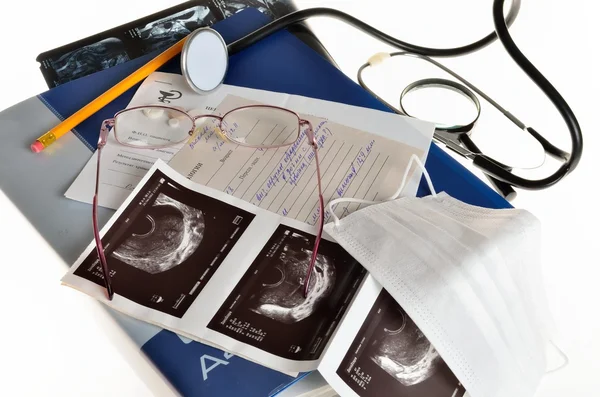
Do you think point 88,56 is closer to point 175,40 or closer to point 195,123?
point 175,40

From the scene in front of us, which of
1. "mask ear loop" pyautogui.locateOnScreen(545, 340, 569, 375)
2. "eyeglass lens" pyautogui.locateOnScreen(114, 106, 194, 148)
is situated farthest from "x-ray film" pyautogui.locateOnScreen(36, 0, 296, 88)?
"mask ear loop" pyautogui.locateOnScreen(545, 340, 569, 375)

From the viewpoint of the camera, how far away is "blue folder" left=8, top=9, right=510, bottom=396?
0.52 metres

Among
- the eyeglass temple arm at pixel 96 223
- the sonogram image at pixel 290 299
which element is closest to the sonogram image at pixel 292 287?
the sonogram image at pixel 290 299

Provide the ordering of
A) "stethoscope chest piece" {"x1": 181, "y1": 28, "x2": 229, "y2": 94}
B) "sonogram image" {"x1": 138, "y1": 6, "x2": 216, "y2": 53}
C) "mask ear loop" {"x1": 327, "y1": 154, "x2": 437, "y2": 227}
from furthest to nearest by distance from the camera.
A: "sonogram image" {"x1": 138, "y1": 6, "x2": 216, "y2": 53}
"stethoscope chest piece" {"x1": 181, "y1": 28, "x2": 229, "y2": 94}
"mask ear loop" {"x1": 327, "y1": 154, "x2": 437, "y2": 227}

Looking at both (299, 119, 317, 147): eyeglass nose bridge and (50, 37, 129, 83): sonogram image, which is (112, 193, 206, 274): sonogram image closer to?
(299, 119, 317, 147): eyeglass nose bridge

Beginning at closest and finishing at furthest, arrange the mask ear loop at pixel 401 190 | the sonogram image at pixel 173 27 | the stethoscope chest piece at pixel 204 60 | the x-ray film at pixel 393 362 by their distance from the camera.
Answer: the x-ray film at pixel 393 362
the mask ear loop at pixel 401 190
the stethoscope chest piece at pixel 204 60
the sonogram image at pixel 173 27

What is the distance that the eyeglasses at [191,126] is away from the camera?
69cm

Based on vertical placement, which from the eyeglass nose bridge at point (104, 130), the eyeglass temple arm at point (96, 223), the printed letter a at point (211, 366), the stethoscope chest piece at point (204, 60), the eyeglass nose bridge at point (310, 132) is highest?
the stethoscope chest piece at point (204, 60)

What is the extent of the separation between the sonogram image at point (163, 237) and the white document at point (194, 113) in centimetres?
5

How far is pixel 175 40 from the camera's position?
0.85 metres

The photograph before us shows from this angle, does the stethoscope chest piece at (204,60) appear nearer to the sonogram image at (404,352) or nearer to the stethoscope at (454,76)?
the stethoscope at (454,76)

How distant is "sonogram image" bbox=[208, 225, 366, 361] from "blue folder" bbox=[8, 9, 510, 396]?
3cm

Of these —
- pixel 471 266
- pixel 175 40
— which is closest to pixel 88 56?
pixel 175 40

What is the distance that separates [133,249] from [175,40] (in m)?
0.40
